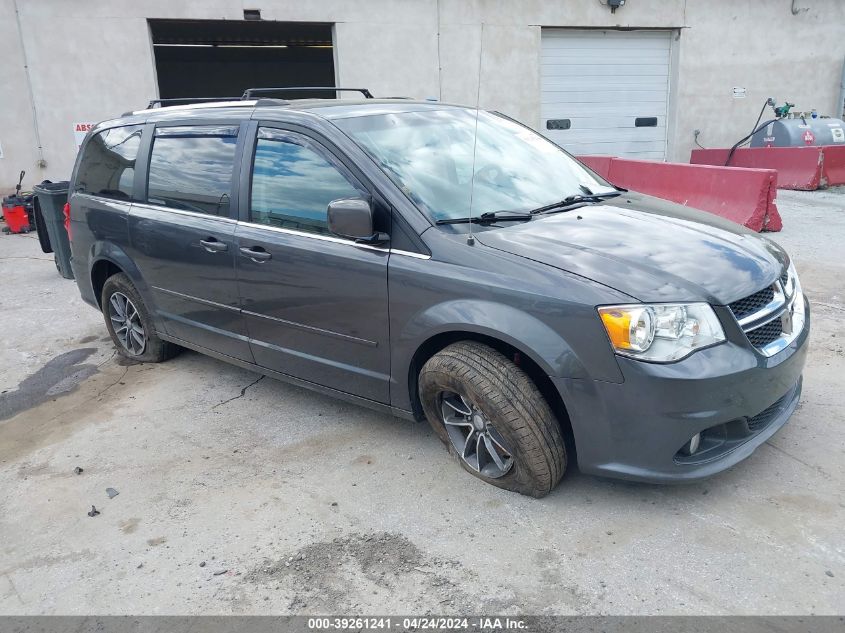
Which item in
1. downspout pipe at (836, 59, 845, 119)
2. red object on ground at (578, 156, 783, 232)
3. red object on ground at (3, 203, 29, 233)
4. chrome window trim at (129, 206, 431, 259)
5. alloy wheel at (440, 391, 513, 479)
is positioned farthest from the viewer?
downspout pipe at (836, 59, 845, 119)

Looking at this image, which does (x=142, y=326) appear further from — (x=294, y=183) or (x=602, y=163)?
(x=602, y=163)

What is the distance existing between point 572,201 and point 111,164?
3.38m

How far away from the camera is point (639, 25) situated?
46.1 ft

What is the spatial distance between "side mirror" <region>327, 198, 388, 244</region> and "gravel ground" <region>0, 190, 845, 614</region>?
1.23 meters

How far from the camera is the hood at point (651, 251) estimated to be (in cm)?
288

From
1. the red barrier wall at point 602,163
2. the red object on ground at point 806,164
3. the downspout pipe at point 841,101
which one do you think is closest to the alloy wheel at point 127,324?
the red barrier wall at point 602,163

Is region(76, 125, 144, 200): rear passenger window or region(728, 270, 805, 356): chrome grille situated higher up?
region(76, 125, 144, 200): rear passenger window

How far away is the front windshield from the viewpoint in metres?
3.50

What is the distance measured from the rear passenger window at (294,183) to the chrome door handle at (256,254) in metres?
0.17

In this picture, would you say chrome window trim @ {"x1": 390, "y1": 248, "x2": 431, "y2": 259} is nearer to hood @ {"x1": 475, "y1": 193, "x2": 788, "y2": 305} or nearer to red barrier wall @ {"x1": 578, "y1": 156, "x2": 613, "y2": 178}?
hood @ {"x1": 475, "y1": 193, "x2": 788, "y2": 305}

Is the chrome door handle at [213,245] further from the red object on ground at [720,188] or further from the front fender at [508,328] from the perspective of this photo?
the red object on ground at [720,188]

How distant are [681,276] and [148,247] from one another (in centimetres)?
341

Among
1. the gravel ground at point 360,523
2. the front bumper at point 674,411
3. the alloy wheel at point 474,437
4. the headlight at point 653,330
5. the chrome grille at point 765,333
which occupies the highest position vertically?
the headlight at point 653,330

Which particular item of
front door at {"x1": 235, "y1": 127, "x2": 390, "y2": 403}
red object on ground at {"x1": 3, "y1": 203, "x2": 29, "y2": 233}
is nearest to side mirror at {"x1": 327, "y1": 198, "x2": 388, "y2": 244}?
front door at {"x1": 235, "y1": 127, "x2": 390, "y2": 403}
